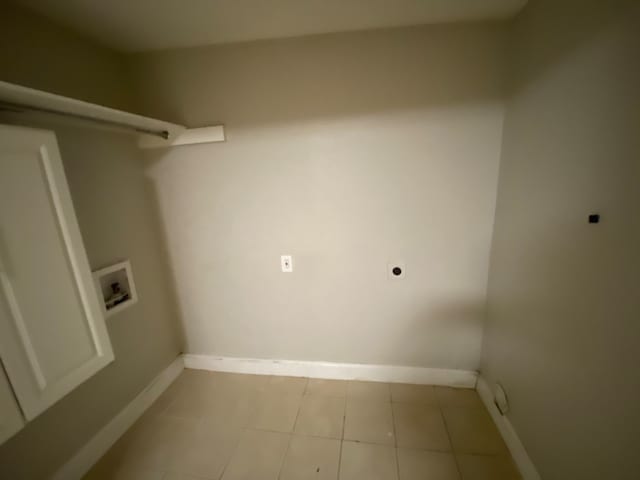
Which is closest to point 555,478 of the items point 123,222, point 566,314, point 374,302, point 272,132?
point 566,314

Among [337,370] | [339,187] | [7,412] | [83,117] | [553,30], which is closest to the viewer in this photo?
[7,412]

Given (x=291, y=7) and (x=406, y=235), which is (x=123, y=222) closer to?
(x=291, y=7)

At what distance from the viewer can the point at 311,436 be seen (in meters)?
1.41

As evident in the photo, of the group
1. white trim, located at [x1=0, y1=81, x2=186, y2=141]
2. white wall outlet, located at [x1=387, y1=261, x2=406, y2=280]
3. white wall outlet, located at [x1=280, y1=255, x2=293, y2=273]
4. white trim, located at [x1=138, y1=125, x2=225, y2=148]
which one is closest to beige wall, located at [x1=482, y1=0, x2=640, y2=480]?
white wall outlet, located at [x1=387, y1=261, x2=406, y2=280]

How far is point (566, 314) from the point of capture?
927 mm

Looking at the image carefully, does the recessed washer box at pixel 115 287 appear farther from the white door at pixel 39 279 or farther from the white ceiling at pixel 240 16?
the white ceiling at pixel 240 16

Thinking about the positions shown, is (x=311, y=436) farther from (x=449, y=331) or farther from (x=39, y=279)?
(x=39, y=279)

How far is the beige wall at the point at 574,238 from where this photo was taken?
711 mm

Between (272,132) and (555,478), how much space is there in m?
2.09

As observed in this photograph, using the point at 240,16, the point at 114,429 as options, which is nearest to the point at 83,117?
the point at 240,16

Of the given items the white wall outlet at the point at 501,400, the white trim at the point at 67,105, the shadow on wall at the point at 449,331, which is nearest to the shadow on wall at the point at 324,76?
the white trim at the point at 67,105

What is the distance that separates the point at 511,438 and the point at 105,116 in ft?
8.42

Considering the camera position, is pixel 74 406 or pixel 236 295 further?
pixel 236 295

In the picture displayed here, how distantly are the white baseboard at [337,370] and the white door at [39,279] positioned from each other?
1.00 m
